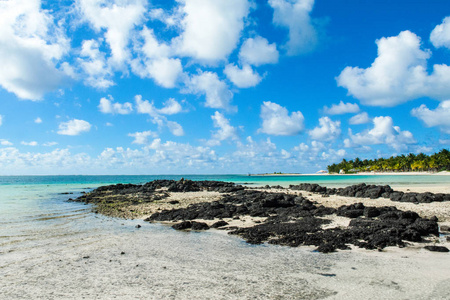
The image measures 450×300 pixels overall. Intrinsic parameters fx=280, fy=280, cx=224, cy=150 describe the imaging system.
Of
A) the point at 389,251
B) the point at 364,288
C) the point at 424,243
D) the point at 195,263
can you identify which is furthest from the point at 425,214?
the point at 195,263

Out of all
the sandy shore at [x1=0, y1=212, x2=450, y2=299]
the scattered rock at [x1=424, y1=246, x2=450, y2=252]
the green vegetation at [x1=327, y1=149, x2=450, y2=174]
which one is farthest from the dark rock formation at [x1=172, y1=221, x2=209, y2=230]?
the green vegetation at [x1=327, y1=149, x2=450, y2=174]

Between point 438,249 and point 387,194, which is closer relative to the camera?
point 438,249

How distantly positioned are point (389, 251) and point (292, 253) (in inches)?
149

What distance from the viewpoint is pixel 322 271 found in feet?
29.4

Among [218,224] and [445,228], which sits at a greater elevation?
[445,228]

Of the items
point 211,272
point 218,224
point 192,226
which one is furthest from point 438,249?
point 192,226

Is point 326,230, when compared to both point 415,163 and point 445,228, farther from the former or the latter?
point 415,163

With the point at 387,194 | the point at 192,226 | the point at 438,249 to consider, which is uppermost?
the point at 387,194

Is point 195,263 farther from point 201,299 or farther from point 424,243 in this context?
point 424,243

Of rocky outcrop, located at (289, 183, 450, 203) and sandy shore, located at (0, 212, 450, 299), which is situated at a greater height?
rocky outcrop, located at (289, 183, 450, 203)

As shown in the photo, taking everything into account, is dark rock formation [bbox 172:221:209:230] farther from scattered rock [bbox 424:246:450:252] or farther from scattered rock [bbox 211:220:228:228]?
scattered rock [bbox 424:246:450:252]

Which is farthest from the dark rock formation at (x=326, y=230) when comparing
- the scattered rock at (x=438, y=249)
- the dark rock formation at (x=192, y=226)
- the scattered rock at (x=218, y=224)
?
the scattered rock at (x=438, y=249)

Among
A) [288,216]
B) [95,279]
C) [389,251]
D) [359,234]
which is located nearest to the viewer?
[95,279]

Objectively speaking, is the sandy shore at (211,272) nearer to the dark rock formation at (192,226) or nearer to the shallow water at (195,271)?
the shallow water at (195,271)
